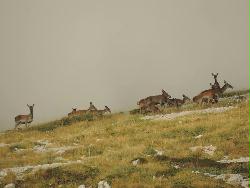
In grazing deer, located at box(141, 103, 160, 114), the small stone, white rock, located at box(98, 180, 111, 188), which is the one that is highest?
grazing deer, located at box(141, 103, 160, 114)

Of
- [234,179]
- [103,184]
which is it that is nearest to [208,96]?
[234,179]

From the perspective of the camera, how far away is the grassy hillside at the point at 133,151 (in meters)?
26.7

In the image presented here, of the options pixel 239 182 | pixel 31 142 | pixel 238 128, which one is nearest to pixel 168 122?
pixel 238 128

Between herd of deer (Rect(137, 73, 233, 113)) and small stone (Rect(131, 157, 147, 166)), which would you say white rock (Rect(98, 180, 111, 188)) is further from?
herd of deer (Rect(137, 73, 233, 113))

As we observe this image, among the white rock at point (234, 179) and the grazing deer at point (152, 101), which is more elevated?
the grazing deer at point (152, 101)

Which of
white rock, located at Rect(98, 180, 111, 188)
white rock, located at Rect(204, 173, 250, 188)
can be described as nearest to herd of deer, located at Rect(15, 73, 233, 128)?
white rock, located at Rect(204, 173, 250, 188)

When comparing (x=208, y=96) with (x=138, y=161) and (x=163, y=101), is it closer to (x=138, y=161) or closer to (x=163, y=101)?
(x=163, y=101)

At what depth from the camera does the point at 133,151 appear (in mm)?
33625

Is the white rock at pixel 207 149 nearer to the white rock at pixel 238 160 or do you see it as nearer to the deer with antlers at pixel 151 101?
the white rock at pixel 238 160

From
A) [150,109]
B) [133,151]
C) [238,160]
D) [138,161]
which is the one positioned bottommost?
[238,160]

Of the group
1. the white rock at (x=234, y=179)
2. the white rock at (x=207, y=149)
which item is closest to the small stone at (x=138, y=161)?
the white rock at (x=207, y=149)

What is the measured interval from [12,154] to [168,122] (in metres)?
14.3

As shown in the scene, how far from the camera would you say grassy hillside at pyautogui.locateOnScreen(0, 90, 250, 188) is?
26672mm

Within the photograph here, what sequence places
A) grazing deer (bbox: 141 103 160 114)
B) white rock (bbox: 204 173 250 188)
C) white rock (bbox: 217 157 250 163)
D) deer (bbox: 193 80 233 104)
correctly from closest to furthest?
white rock (bbox: 204 173 250 188) → white rock (bbox: 217 157 250 163) → deer (bbox: 193 80 233 104) → grazing deer (bbox: 141 103 160 114)
